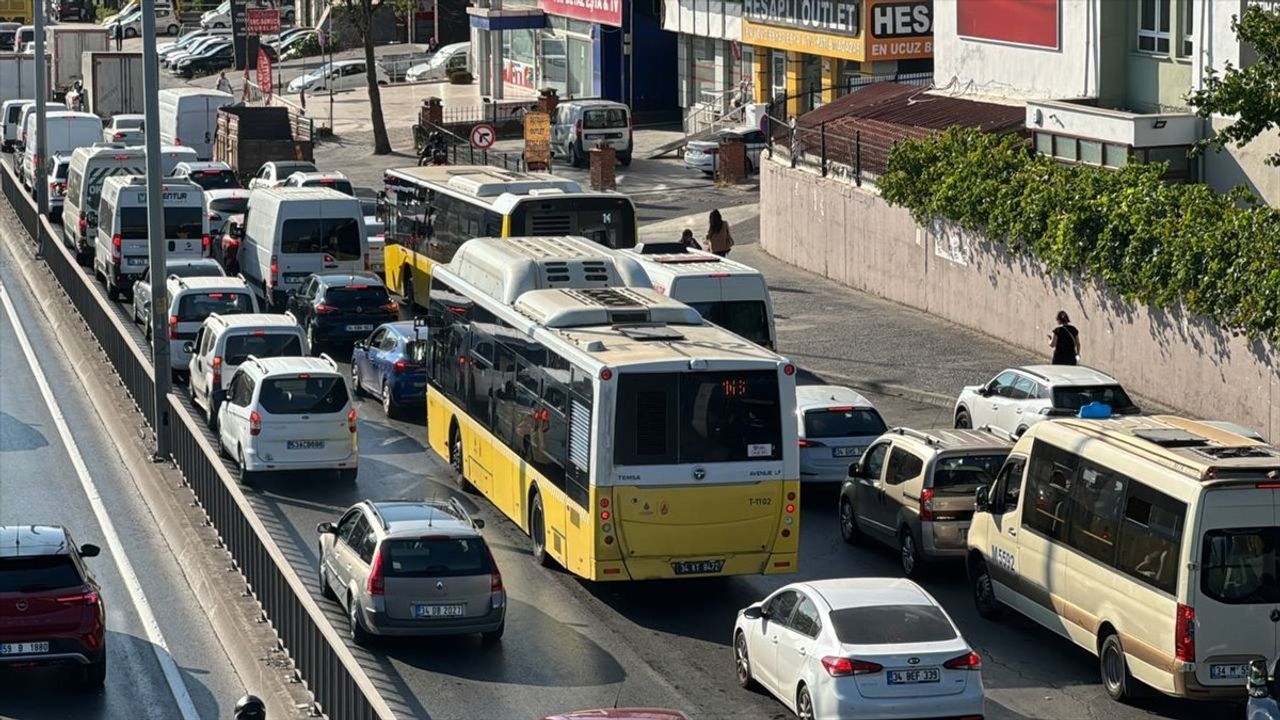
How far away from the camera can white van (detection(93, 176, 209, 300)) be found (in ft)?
143

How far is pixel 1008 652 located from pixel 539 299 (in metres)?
7.35

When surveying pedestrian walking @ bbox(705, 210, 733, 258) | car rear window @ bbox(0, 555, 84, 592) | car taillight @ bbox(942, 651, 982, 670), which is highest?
pedestrian walking @ bbox(705, 210, 733, 258)

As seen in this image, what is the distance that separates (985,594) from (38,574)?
973cm

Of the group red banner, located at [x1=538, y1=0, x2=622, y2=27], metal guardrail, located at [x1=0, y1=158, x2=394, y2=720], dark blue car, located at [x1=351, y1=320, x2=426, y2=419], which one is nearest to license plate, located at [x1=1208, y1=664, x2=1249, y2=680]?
metal guardrail, located at [x1=0, y1=158, x2=394, y2=720]

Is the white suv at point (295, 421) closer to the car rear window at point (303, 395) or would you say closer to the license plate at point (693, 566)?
the car rear window at point (303, 395)

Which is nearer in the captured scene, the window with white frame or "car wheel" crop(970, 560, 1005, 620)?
"car wheel" crop(970, 560, 1005, 620)

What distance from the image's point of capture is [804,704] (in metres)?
18.8

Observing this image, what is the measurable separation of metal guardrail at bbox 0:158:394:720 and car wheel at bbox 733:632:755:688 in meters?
3.54

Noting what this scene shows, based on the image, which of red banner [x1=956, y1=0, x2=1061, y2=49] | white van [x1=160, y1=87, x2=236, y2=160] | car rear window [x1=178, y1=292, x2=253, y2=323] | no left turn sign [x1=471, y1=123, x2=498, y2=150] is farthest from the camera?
white van [x1=160, y1=87, x2=236, y2=160]

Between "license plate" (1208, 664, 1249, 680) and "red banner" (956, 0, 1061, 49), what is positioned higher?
"red banner" (956, 0, 1061, 49)

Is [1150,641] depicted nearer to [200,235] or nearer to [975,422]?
[975,422]

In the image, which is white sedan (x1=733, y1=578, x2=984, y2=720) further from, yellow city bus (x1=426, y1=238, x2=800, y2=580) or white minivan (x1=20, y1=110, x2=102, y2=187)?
white minivan (x1=20, y1=110, x2=102, y2=187)

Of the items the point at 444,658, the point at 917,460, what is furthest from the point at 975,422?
the point at 444,658

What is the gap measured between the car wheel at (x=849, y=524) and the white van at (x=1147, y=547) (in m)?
3.70
